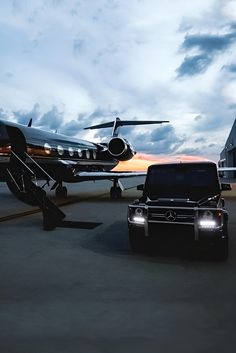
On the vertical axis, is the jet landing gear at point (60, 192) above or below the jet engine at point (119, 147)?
below

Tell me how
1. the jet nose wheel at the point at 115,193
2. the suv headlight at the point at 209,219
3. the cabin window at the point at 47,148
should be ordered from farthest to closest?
the jet nose wheel at the point at 115,193 < the cabin window at the point at 47,148 < the suv headlight at the point at 209,219

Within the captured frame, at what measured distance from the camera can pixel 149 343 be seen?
10.4 feet

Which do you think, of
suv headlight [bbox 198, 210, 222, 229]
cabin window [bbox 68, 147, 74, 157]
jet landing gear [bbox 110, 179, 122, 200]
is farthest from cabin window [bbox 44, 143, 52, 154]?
suv headlight [bbox 198, 210, 222, 229]

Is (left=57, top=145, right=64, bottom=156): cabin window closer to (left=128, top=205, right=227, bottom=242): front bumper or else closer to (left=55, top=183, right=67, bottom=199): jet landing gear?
(left=55, top=183, right=67, bottom=199): jet landing gear

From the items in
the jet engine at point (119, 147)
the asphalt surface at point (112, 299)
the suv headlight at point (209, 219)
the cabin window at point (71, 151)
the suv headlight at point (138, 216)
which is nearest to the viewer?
the asphalt surface at point (112, 299)

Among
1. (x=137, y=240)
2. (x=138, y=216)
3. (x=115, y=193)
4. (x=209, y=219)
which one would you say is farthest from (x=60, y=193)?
(x=209, y=219)

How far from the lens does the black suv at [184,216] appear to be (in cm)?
587

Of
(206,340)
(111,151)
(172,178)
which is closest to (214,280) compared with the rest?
(206,340)

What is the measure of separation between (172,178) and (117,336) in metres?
4.75

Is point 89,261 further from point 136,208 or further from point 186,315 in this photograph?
point 186,315

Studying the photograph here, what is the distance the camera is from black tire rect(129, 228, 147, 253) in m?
6.32

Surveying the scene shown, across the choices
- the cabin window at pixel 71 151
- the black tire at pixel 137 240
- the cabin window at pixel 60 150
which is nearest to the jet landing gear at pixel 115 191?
the cabin window at pixel 71 151

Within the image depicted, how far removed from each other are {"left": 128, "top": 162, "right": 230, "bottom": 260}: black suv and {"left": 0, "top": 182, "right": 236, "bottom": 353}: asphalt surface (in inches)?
16.8

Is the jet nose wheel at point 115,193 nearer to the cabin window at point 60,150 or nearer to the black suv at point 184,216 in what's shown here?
the cabin window at point 60,150
